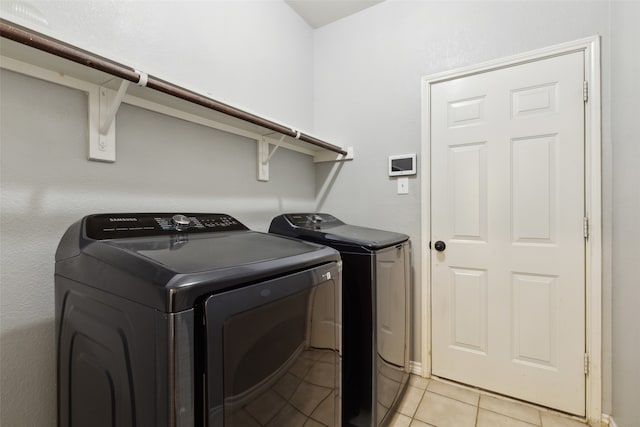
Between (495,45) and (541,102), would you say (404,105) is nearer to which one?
(495,45)

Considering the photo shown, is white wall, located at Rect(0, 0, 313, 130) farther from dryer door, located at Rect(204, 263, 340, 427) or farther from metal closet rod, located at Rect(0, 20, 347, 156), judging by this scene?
dryer door, located at Rect(204, 263, 340, 427)

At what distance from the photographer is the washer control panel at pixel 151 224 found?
96cm

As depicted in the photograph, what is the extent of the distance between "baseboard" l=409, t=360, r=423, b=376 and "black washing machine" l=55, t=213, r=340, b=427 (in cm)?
123

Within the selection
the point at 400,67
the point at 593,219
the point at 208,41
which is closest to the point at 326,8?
the point at 400,67

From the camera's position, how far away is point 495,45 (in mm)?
1857

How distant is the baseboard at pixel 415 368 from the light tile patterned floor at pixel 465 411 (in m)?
0.15

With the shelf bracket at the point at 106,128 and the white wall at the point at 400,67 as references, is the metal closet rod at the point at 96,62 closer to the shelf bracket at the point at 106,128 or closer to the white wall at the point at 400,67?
the shelf bracket at the point at 106,128

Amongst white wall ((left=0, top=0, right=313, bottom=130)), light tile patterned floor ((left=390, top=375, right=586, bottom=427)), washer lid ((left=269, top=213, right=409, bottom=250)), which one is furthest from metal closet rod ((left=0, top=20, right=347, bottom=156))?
light tile patterned floor ((left=390, top=375, right=586, bottom=427))

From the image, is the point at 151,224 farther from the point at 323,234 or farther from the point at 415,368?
the point at 415,368

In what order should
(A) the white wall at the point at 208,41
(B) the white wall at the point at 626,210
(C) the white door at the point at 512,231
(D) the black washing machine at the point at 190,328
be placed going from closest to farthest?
(D) the black washing machine at the point at 190,328 < (A) the white wall at the point at 208,41 < (B) the white wall at the point at 626,210 < (C) the white door at the point at 512,231

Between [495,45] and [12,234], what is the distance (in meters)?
2.64

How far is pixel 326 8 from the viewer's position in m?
2.32

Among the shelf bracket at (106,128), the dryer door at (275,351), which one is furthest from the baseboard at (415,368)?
the shelf bracket at (106,128)

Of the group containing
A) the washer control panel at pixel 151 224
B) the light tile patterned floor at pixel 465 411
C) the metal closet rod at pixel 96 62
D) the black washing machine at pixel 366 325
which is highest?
the metal closet rod at pixel 96 62
